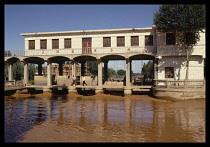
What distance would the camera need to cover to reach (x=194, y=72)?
22250mm

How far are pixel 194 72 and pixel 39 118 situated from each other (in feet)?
64.9

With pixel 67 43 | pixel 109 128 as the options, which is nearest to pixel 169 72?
pixel 67 43

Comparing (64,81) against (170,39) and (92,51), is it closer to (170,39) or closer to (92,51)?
(92,51)

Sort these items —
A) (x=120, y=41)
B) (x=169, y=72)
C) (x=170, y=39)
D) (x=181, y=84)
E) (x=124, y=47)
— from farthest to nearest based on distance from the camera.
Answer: (x=120, y=41)
(x=124, y=47)
(x=169, y=72)
(x=170, y=39)
(x=181, y=84)

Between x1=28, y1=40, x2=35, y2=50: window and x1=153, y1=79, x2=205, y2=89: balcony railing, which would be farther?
x1=28, y1=40, x2=35, y2=50: window

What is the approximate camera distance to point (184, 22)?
65.5ft

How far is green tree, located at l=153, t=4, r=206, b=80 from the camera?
1947 centimetres

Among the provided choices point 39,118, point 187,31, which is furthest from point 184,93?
point 39,118

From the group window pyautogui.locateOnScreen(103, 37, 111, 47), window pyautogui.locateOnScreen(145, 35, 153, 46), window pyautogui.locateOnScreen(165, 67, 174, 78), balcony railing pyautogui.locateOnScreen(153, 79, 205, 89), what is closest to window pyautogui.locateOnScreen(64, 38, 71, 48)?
window pyautogui.locateOnScreen(103, 37, 111, 47)

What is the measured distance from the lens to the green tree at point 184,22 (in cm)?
1947

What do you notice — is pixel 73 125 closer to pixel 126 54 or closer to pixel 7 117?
pixel 7 117

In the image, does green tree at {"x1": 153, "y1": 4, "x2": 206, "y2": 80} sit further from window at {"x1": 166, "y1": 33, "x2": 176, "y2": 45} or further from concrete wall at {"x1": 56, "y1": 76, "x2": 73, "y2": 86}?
concrete wall at {"x1": 56, "y1": 76, "x2": 73, "y2": 86}
